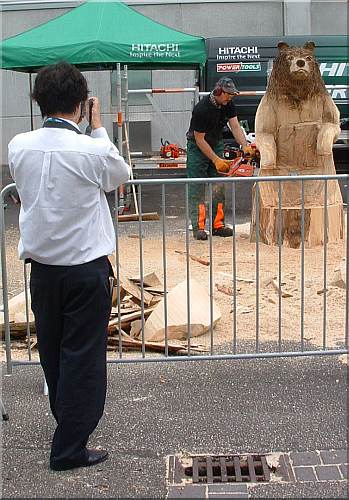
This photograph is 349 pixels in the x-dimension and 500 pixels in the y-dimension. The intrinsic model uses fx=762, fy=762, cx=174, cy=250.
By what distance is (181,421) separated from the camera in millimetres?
3998

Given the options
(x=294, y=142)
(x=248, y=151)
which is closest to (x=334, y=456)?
(x=294, y=142)

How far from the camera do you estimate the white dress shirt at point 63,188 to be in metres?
3.25

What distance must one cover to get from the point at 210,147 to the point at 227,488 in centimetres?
608

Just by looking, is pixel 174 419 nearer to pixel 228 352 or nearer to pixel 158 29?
pixel 228 352

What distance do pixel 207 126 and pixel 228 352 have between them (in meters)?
4.36

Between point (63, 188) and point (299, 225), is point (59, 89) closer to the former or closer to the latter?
point (63, 188)

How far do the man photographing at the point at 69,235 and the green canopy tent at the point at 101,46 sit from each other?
736 cm

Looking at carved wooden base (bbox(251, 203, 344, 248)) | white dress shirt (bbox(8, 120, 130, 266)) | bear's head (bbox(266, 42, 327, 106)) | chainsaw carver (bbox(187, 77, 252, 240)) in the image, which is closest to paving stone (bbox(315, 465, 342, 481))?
white dress shirt (bbox(8, 120, 130, 266))

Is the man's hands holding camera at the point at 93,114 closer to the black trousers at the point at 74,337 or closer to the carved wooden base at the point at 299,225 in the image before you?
the black trousers at the point at 74,337

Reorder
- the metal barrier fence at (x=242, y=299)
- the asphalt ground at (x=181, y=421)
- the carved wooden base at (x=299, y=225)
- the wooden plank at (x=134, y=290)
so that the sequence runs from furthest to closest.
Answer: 1. the carved wooden base at (x=299, y=225)
2. the wooden plank at (x=134, y=290)
3. the metal barrier fence at (x=242, y=299)
4. the asphalt ground at (x=181, y=421)

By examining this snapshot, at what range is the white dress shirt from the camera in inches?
128

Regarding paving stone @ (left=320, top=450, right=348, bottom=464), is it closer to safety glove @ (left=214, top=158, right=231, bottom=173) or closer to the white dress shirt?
the white dress shirt

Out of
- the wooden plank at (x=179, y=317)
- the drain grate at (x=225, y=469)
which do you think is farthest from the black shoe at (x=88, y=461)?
the wooden plank at (x=179, y=317)

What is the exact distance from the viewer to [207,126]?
8891 mm
